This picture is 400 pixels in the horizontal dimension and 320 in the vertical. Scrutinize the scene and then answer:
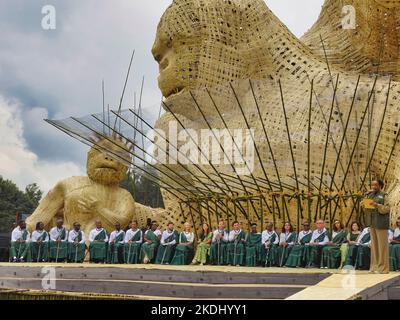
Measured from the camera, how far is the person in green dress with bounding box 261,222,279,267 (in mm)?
13844

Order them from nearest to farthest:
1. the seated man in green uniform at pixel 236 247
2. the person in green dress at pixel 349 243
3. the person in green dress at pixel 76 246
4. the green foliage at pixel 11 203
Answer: the person in green dress at pixel 349 243 < the seated man in green uniform at pixel 236 247 < the person in green dress at pixel 76 246 < the green foliage at pixel 11 203

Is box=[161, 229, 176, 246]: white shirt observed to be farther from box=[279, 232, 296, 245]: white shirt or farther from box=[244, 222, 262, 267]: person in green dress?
box=[279, 232, 296, 245]: white shirt

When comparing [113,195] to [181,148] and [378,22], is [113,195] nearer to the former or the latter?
[181,148]

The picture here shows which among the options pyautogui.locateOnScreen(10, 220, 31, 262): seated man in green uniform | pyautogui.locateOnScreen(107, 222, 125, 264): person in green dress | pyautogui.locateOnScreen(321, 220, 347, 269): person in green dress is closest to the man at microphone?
pyautogui.locateOnScreen(321, 220, 347, 269): person in green dress

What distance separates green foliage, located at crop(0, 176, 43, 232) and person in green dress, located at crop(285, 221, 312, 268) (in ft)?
111

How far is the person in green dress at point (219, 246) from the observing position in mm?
14430

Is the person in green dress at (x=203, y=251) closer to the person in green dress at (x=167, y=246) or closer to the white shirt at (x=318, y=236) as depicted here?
the person in green dress at (x=167, y=246)

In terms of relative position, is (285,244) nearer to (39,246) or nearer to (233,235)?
(233,235)

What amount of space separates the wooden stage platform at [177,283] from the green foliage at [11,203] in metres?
33.1

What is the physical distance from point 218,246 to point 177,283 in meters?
4.07

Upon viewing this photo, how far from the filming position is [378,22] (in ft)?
63.1

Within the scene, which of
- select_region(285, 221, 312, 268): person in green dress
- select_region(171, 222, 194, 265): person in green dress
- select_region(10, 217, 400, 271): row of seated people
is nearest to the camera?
select_region(10, 217, 400, 271): row of seated people

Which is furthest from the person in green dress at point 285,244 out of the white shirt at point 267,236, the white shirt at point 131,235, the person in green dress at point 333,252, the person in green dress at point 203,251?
the white shirt at point 131,235

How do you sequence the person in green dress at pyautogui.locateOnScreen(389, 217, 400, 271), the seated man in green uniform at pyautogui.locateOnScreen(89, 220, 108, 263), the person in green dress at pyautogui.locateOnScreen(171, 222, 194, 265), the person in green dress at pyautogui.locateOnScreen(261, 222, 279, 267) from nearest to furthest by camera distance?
the person in green dress at pyautogui.locateOnScreen(389, 217, 400, 271)
the person in green dress at pyautogui.locateOnScreen(261, 222, 279, 267)
the person in green dress at pyautogui.locateOnScreen(171, 222, 194, 265)
the seated man in green uniform at pyautogui.locateOnScreen(89, 220, 108, 263)
